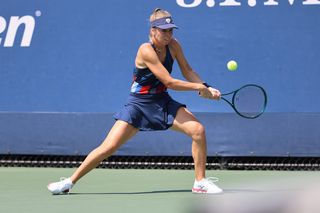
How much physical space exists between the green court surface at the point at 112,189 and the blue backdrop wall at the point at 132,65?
376mm

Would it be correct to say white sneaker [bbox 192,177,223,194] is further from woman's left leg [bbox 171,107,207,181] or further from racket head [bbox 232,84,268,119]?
racket head [bbox 232,84,268,119]

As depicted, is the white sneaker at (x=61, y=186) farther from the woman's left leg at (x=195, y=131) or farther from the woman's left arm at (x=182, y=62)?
the woman's left arm at (x=182, y=62)

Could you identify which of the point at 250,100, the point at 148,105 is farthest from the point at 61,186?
the point at 250,100

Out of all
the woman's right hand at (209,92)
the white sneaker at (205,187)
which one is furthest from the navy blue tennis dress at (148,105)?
the white sneaker at (205,187)

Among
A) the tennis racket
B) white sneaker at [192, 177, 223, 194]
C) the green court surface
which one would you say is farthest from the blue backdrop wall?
white sneaker at [192, 177, 223, 194]

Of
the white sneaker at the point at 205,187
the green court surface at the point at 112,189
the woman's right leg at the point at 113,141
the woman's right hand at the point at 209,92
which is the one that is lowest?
the green court surface at the point at 112,189

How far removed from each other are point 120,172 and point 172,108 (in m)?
2.80

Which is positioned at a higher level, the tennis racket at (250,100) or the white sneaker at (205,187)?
the tennis racket at (250,100)

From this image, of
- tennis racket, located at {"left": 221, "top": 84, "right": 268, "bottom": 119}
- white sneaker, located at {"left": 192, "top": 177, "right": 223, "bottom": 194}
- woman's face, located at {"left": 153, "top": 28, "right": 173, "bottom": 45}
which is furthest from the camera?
tennis racket, located at {"left": 221, "top": 84, "right": 268, "bottom": 119}

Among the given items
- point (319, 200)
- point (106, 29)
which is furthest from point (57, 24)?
point (319, 200)

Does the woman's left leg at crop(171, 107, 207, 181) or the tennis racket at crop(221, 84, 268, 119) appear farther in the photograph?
the tennis racket at crop(221, 84, 268, 119)

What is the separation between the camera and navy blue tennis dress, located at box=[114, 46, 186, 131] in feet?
20.5

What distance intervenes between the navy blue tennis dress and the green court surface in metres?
0.61

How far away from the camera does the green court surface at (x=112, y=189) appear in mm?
5426
